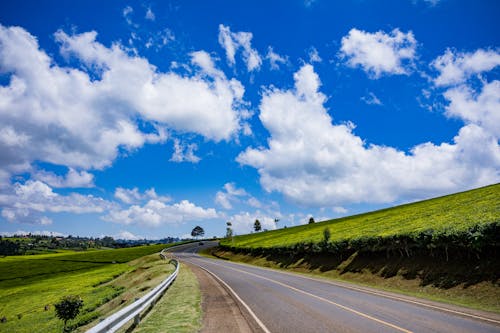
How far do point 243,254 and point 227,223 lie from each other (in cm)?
4549

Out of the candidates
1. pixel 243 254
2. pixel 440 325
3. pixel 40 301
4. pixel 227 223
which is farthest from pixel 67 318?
pixel 227 223

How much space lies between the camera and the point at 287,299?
14.5 meters

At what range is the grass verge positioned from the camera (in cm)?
1583

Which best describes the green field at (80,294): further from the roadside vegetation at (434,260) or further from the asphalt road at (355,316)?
the roadside vegetation at (434,260)

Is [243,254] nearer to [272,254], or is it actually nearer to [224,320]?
[272,254]

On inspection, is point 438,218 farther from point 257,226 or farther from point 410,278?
point 257,226

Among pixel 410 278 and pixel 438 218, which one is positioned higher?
pixel 438 218

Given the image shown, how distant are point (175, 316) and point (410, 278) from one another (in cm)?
1766

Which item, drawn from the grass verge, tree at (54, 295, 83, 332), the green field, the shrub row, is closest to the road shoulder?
the green field

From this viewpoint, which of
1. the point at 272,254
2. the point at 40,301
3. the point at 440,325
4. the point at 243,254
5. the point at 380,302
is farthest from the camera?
the point at 243,254

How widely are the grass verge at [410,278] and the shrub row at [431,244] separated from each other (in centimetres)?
84

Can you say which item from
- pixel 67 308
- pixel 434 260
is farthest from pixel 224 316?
pixel 67 308

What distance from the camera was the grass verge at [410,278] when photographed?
15829 millimetres

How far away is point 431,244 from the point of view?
22.7 m
